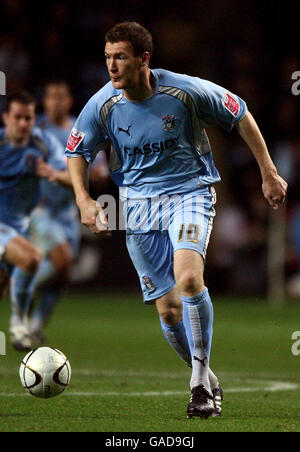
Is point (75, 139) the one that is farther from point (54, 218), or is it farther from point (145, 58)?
point (54, 218)

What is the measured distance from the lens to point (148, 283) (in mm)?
6414

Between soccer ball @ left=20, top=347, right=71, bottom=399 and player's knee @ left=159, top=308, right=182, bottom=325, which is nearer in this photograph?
soccer ball @ left=20, top=347, right=71, bottom=399

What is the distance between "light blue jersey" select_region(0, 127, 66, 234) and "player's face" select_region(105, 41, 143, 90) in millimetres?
4390

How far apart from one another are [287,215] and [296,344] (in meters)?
5.26

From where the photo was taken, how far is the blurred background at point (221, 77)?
50.3ft

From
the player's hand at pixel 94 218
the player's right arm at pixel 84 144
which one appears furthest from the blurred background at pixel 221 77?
the player's hand at pixel 94 218

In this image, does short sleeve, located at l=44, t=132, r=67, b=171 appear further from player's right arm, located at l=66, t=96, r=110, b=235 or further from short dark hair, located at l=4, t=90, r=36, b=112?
player's right arm, located at l=66, t=96, r=110, b=235

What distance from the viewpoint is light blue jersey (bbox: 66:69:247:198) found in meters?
6.16

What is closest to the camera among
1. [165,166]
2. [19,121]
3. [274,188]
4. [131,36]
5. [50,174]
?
[274,188]

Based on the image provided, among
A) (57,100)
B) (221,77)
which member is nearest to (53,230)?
(57,100)

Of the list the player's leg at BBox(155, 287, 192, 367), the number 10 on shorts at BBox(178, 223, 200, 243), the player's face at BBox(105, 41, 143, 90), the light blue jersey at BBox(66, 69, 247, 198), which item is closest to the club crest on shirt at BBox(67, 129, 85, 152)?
the light blue jersey at BBox(66, 69, 247, 198)

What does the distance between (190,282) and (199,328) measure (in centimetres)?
29

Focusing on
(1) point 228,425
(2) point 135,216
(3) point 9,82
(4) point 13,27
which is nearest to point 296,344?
(2) point 135,216

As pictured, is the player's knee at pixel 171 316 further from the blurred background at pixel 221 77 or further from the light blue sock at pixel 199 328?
the blurred background at pixel 221 77
